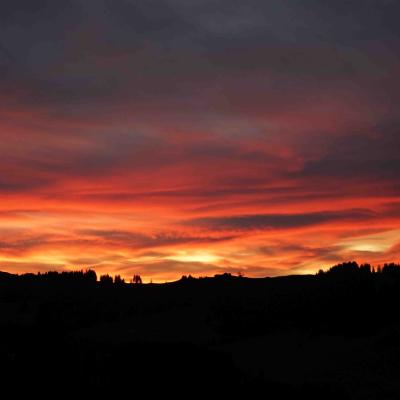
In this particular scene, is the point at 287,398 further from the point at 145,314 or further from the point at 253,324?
the point at 145,314

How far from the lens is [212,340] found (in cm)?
3638

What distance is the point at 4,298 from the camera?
61.8m

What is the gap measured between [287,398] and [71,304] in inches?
1553

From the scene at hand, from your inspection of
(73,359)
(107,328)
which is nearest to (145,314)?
(107,328)

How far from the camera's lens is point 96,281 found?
7125 centimetres

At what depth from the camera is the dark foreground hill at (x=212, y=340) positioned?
57.4 ft

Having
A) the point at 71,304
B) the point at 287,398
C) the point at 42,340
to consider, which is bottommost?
the point at 287,398

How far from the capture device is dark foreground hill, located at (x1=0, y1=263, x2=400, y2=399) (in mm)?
17500

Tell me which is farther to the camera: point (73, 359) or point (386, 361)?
point (386, 361)

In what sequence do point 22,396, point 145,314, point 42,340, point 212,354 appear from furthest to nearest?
point 145,314
point 42,340
point 212,354
point 22,396

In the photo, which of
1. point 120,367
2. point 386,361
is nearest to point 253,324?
point 386,361

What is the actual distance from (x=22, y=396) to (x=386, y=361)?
13.0 meters

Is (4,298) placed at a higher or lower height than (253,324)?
higher

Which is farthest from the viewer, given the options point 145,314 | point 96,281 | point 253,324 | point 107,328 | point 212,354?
point 96,281
